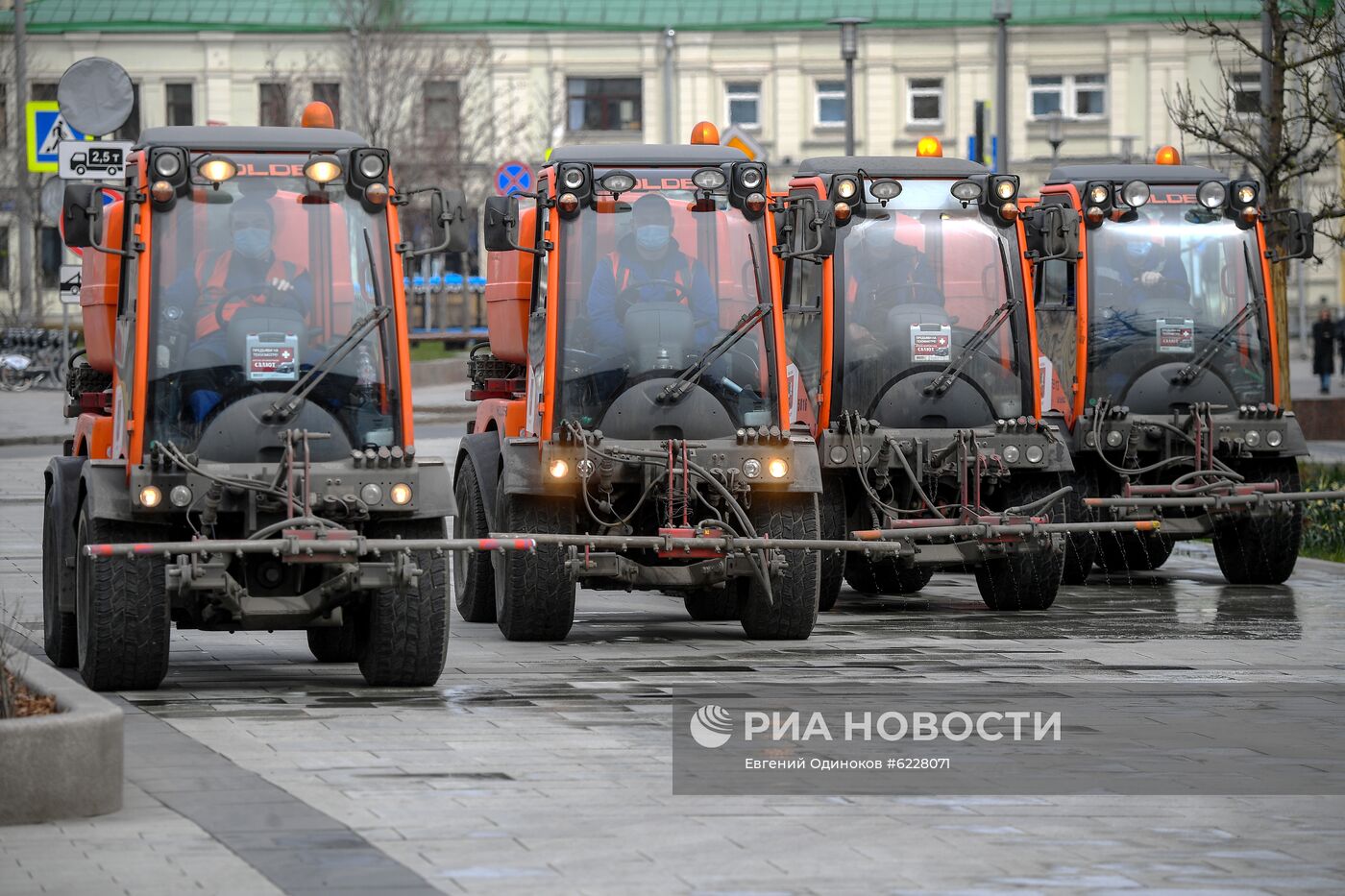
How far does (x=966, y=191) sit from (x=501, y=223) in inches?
138

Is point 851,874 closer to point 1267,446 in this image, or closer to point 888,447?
point 888,447

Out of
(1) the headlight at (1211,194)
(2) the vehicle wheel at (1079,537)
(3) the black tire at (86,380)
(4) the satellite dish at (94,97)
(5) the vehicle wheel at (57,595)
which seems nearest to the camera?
(5) the vehicle wheel at (57,595)

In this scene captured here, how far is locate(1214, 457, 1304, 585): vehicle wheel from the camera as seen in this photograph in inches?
656

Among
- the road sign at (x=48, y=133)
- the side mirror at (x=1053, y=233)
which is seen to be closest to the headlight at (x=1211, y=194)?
the side mirror at (x=1053, y=233)

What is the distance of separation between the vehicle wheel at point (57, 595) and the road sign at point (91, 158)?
6.74 meters

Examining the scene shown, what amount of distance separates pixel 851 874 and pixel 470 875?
3.72ft

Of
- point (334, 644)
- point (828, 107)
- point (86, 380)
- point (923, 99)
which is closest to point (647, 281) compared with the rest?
point (334, 644)

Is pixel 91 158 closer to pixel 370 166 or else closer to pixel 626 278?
pixel 626 278

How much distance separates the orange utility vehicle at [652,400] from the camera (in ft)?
43.1

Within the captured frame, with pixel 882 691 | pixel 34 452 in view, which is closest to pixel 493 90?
pixel 34 452

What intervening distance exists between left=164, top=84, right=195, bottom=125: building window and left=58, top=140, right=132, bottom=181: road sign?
50.6 metres

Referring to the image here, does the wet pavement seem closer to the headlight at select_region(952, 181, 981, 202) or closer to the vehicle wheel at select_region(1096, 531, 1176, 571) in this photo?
the headlight at select_region(952, 181, 981, 202)

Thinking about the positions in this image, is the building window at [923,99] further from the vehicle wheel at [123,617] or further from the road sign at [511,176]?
the vehicle wheel at [123,617]

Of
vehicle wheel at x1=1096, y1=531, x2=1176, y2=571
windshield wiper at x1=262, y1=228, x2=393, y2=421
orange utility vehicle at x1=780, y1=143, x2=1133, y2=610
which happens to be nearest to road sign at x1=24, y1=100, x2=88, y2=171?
orange utility vehicle at x1=780, y1=143, x2=1133, y2=610
